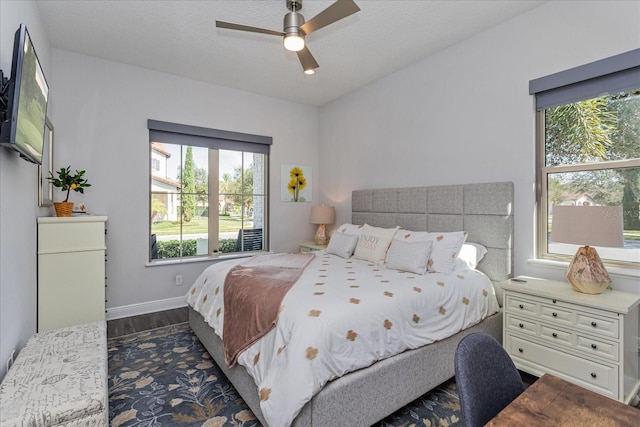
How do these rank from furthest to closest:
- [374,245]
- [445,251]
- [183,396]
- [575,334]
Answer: [374,245] → [445,251] → [183,396] → [575,334]

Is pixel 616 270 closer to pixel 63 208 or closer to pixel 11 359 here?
pixel 11 359

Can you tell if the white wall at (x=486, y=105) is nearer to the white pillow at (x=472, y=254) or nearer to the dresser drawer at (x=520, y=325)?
the white pillow at (x=472, y=254)

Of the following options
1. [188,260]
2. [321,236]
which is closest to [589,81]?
[321,236]

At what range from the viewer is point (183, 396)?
2.09 m

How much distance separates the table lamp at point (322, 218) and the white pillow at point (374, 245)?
4.06 ft

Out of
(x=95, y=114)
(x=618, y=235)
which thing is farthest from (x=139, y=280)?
(x=618, y=235)

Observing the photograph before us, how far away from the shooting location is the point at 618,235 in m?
1.82

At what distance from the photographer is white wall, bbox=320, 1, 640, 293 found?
2.30 metres

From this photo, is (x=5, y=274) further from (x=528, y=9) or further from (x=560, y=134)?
(x=528, y=9)

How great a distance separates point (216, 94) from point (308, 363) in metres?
3.79

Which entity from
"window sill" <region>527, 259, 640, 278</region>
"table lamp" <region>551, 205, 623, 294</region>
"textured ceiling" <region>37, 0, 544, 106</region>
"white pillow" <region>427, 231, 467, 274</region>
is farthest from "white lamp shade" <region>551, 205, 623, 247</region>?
"textured ceiling" <region>37, 0, 544, 106</region>

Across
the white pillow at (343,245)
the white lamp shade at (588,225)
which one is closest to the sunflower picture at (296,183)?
the white pillow at (343,245)

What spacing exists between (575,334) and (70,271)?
12.9 feet

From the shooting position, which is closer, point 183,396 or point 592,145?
point 183,396
